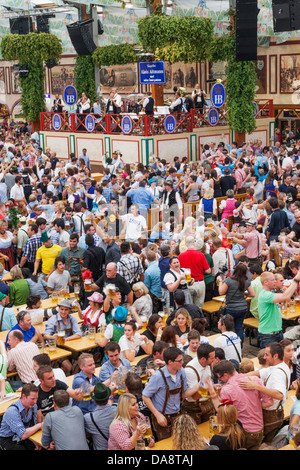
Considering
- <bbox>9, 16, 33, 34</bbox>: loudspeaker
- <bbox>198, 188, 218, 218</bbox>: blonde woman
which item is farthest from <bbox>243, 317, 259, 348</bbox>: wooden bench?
<bbox>9, 16, 33, 34</bbox>: loudspeaker

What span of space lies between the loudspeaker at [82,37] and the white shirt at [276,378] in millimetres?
20101

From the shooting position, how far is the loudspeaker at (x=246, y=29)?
62.5 ft

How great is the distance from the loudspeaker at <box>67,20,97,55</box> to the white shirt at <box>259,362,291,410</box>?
20.1 meters

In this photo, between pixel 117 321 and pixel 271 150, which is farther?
pixel 271 150

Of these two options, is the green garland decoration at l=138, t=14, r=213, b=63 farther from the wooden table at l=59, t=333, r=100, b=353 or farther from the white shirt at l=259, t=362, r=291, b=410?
the white shirt at l=259, t=362, r=291, b=410

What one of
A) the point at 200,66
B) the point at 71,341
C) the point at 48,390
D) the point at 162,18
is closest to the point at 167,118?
the point at 162,18

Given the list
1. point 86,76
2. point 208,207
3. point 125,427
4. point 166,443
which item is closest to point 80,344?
point 166,443

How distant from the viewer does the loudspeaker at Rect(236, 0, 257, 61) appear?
19.1m

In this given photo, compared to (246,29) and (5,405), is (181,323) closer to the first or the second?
(5,405)

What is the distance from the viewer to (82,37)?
79.0ft

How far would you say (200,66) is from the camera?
30297 mm

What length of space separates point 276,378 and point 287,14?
14.3 meters

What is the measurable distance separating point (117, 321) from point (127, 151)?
44.8 ft

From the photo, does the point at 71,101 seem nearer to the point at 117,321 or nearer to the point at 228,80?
the point at 228,80
